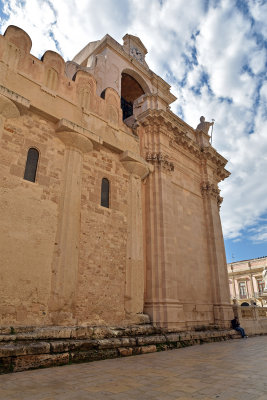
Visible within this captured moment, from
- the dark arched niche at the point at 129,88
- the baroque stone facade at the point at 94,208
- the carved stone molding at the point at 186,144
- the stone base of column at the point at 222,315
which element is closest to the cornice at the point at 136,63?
the baroque stone facade at the point at 94,208

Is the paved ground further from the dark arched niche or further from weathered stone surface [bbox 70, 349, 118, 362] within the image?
the dark arched niche

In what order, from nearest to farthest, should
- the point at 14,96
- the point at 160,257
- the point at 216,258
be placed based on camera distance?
the point at 14,96
the point at 160,257
the point at 216,258

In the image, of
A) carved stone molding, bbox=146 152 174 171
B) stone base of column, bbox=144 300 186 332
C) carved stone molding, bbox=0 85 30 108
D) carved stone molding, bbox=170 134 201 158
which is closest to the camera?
carved stone molding, bbox=0 85 30 108

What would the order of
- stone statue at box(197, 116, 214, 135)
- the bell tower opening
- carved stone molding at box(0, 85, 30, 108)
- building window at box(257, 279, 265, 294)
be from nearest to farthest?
1. carved stone molding at box(0, 85, 30, 108)
2. the bell tower opening
3. stone statue at box(197, 116, 214, 135)
4. building window at box(257, 279, 265, 294)

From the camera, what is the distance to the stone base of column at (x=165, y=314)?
9.88m

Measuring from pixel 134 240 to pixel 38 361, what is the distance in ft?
17.1

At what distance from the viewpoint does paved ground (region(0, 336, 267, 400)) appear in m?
3.98

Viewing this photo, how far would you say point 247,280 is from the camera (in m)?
44.1

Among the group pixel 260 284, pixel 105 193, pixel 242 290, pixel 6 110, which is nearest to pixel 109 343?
pixel 105 193

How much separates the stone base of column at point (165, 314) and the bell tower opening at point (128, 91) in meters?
11.3

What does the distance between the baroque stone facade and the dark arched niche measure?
1.43 metres

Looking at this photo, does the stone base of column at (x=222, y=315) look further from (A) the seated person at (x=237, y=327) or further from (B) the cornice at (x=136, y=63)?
(B) the cornice at (x=136, y=63)

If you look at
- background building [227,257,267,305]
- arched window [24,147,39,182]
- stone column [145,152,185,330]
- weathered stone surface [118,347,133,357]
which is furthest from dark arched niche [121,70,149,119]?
background building [227,257,267,305]

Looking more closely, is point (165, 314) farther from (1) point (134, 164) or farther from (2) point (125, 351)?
(1) point (134, 164)
